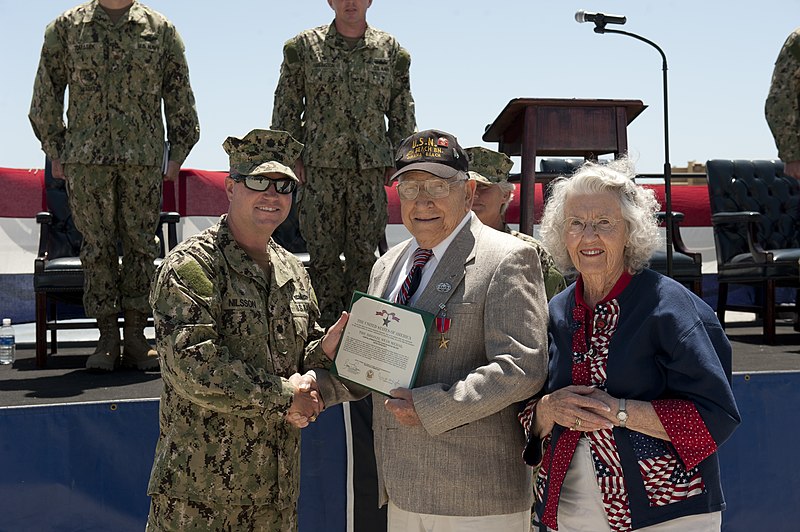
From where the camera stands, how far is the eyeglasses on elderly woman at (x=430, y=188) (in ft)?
8.30

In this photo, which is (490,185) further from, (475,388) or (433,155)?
(475,388)

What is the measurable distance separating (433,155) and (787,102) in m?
4.21

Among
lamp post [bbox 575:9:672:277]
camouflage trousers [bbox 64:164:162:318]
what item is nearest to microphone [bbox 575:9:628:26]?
lamp post [bbox 575:9:672:277]

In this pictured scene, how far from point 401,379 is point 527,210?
300 centimetres

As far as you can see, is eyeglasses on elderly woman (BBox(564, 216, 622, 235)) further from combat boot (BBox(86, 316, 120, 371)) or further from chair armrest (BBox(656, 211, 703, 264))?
chair armrest (BBox(656, 211, 703, 264))

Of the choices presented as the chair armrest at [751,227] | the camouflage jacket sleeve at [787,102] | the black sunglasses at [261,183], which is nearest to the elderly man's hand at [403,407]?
the black sunglasses at [261,183]

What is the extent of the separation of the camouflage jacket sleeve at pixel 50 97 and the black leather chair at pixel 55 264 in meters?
0.64

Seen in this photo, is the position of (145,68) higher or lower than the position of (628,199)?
higher

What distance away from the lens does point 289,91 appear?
528 cm

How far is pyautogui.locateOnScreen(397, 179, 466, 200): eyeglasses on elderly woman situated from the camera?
8.30 ft

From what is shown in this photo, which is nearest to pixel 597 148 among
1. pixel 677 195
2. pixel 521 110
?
pixel 521 110

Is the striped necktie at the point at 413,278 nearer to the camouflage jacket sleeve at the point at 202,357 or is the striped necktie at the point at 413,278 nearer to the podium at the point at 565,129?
the camouflage jacket sleeve at the point at 202,357

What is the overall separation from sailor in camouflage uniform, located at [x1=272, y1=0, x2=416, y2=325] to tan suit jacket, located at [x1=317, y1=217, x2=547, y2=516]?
107 inches

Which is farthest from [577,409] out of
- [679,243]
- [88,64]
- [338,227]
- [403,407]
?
[679,243]
